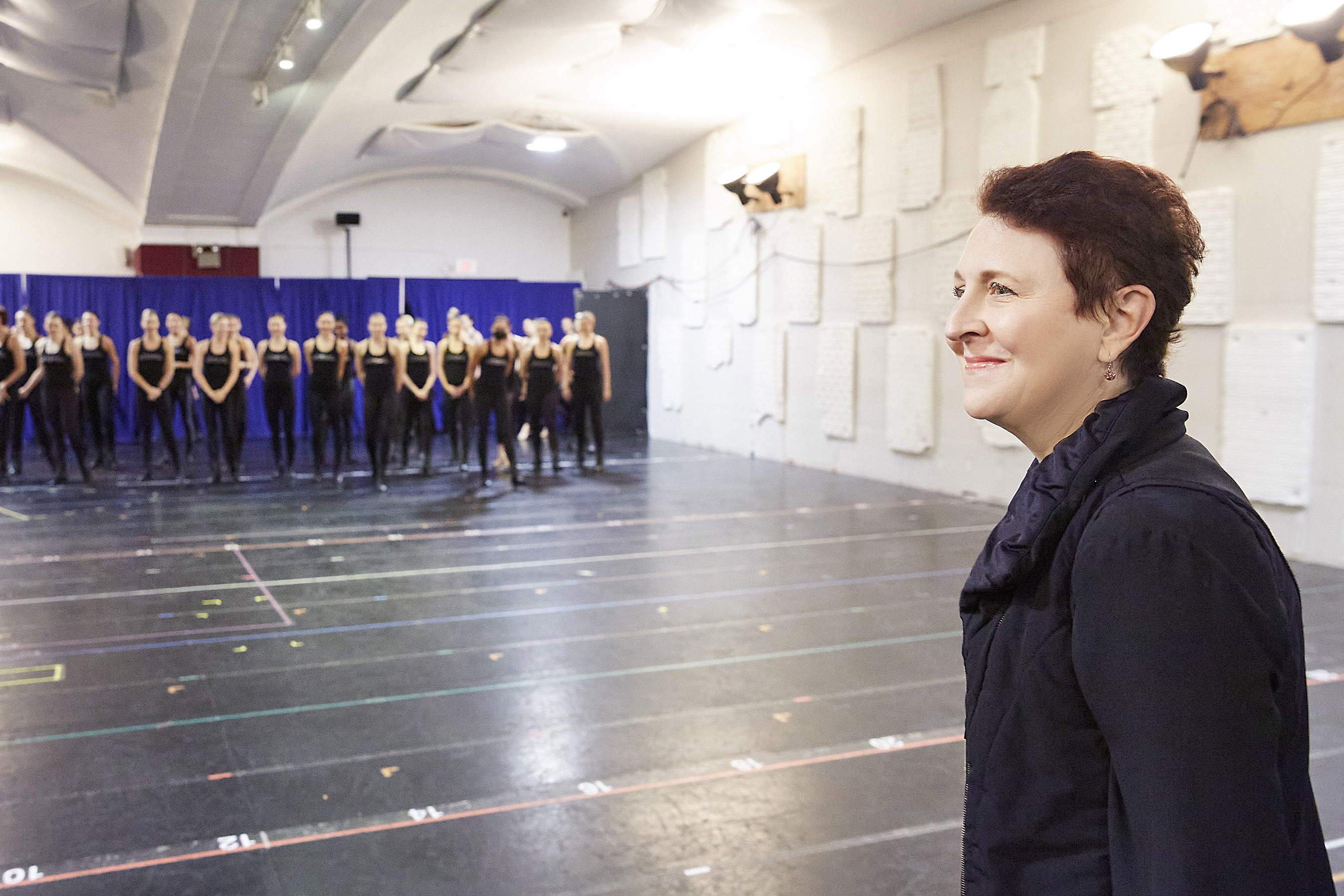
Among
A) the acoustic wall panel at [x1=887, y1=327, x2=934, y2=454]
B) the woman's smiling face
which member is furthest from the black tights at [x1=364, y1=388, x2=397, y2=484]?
the woman's smiling face

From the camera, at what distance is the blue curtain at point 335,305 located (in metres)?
15.0

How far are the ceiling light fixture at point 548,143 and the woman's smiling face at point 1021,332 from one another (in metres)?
12.8

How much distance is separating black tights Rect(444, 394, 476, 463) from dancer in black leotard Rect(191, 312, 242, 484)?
2.03 m

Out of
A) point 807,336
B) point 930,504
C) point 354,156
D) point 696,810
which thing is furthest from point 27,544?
point 354,156

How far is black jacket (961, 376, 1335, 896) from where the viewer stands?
725 millimetres

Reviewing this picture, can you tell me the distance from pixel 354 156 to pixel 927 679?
12357mm

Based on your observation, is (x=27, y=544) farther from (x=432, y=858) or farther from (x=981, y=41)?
(x=981, y=41)

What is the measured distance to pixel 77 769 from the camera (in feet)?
10.2

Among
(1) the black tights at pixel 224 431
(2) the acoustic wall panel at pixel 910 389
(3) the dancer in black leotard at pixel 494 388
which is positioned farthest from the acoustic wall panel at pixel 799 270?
(1) the black tights at pixel 224 431

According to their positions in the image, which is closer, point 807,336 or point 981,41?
point 981,41

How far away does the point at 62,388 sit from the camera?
9148 millimetres

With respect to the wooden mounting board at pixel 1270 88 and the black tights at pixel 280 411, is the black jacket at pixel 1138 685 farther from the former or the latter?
the black tights at pixel 280 411

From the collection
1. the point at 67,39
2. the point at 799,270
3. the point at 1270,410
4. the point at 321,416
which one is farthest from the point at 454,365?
the point at 1270,410

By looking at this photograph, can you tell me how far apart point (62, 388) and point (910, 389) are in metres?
7.54
